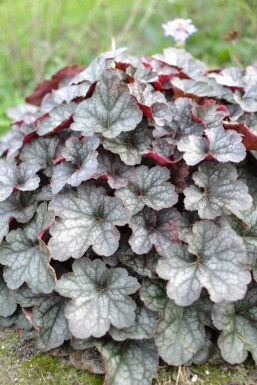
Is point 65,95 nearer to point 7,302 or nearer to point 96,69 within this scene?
point 96,69

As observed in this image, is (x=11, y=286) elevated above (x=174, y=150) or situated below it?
below

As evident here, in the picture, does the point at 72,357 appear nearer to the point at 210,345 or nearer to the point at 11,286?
the point at 11,286

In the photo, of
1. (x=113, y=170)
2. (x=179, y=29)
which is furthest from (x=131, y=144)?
(x=179, y=29)

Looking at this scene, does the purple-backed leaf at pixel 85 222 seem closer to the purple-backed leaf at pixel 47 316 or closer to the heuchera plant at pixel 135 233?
the heuchera plant at pixel 135 233

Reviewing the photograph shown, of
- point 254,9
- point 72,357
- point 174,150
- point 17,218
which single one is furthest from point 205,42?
A: point 72,357

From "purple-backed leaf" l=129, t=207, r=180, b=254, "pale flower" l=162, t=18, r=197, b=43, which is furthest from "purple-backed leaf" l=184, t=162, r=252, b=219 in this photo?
"pale flower" l=162, t=18, r=197, b=43
